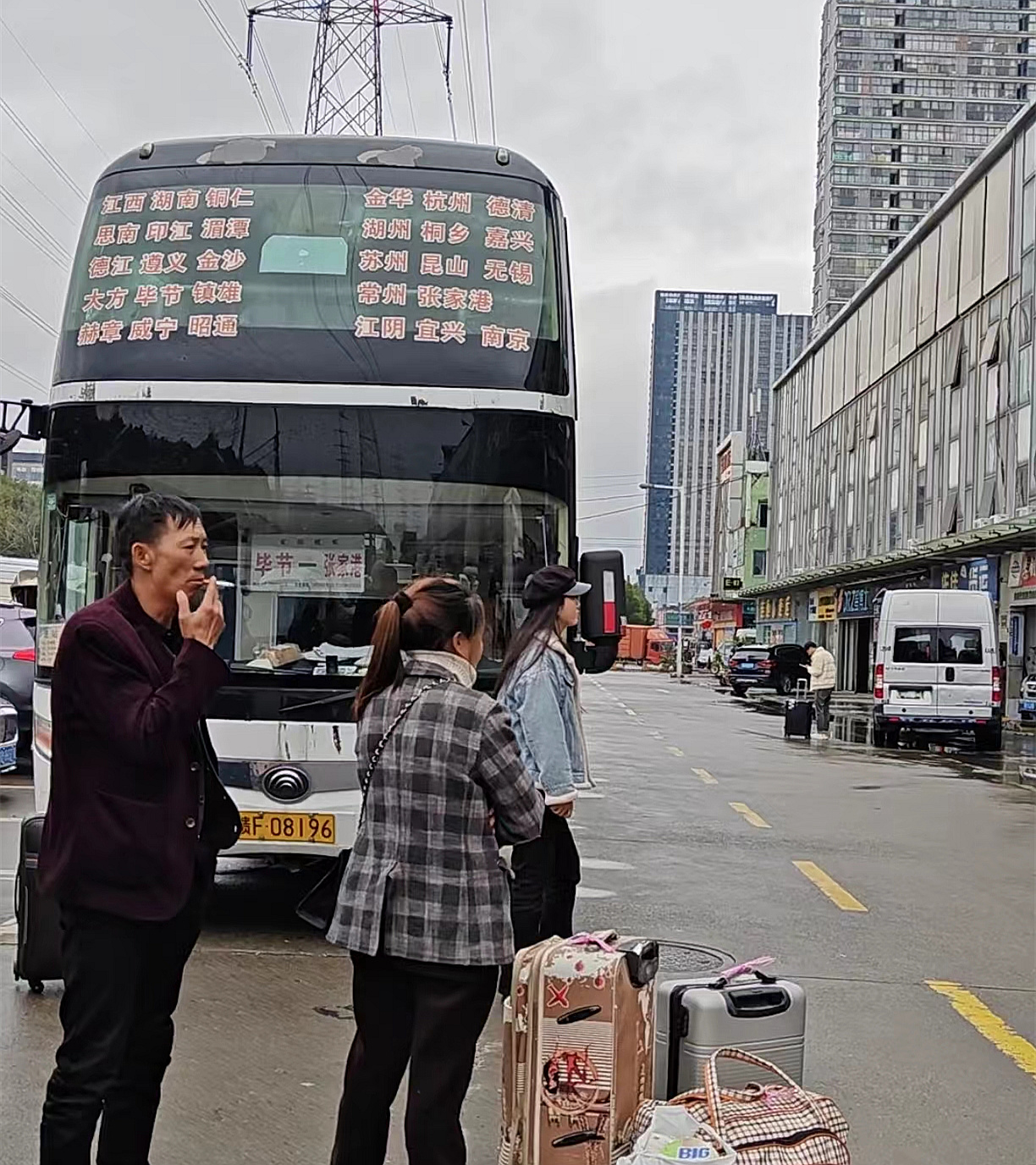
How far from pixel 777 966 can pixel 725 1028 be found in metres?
3.59

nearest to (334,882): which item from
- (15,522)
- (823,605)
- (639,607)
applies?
(823,605)

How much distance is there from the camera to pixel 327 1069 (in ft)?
18.9

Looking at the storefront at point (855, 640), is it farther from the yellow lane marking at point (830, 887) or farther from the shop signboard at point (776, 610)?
the yellow lane marking at point (830, 887)

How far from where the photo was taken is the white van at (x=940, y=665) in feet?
81.1

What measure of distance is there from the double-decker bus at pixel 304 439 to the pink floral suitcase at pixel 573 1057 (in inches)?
130

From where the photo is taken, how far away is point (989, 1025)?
6.85 m

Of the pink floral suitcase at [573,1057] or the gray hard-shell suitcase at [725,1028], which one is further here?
the gray hard-shell suitcase at [725,1028]

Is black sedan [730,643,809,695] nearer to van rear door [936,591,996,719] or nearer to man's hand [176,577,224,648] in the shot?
van rear door [936,591,996,719]

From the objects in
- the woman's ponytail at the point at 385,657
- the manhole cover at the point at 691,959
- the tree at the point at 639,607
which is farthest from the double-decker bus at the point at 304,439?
the tree at the point at 639,607

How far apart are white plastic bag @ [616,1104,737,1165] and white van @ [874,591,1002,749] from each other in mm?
21818

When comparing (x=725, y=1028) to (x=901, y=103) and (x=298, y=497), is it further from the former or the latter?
(x=901, y=103)

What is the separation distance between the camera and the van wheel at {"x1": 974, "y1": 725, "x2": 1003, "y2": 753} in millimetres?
25234

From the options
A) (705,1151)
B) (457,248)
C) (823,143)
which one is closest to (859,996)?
(705,1151)

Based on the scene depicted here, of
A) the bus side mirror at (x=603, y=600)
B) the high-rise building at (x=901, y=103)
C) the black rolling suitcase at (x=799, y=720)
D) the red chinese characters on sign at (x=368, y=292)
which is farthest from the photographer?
the high-rise building at (x=901, y=103)
